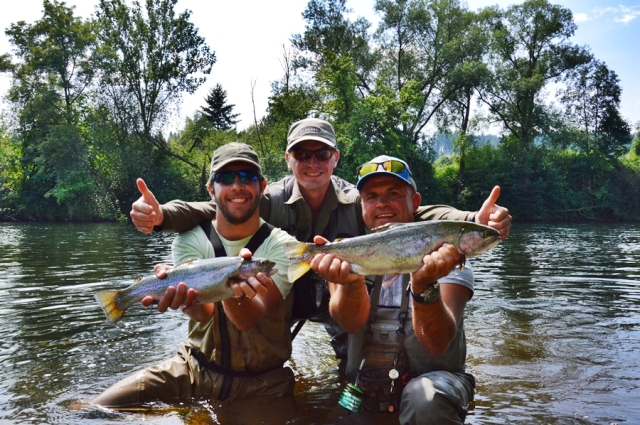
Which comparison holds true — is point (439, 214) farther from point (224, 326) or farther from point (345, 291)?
point (224, 326)

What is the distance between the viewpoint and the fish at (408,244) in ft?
11.4

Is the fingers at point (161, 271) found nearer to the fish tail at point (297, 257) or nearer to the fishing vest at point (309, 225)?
the fish tail at point (297, 257)

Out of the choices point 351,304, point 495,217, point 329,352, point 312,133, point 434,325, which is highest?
point 312,133

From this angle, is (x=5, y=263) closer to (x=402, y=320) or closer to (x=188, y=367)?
(x=188, y=367)

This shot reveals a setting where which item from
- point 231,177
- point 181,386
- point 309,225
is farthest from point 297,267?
point 181,386

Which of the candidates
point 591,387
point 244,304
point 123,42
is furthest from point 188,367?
point 123,42

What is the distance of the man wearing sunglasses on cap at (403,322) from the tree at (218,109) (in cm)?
5463

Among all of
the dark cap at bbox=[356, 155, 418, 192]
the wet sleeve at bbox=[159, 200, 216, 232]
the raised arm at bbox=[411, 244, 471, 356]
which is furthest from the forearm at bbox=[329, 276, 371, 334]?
the wet sleeve at bbox=[159, 200, 216, 232]

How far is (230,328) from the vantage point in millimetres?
4496

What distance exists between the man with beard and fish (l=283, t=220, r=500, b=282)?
37.3 inches

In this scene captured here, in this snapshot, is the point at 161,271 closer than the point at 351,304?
No

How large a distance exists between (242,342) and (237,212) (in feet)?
3.62

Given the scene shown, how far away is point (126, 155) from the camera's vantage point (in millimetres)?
41656

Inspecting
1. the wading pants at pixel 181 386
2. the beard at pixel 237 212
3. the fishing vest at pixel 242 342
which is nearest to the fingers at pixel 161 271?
the fishing vest at pixel 242 342
